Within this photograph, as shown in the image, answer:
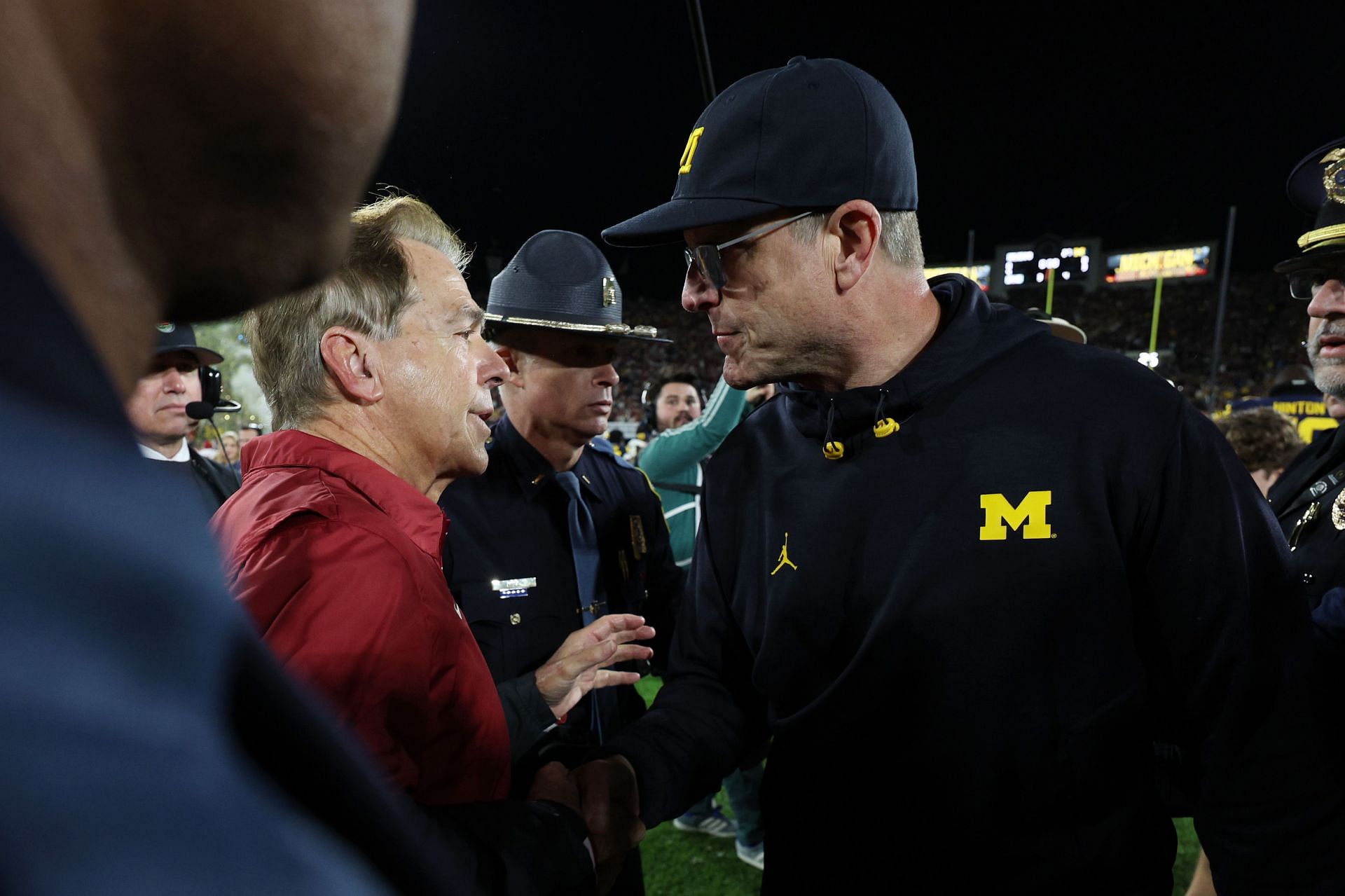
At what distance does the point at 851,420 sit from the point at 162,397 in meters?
3.86

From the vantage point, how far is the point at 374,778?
1.07ft

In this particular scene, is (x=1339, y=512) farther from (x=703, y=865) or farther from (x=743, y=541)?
(x=703, y=865)

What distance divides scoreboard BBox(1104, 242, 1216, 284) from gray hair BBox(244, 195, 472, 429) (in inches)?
1240

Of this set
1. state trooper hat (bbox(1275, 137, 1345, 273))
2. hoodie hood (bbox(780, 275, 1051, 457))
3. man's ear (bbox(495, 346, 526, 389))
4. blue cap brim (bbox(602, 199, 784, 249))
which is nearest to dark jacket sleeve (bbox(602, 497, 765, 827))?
hoodie hood (bbox(780, 275, 1051, 457))

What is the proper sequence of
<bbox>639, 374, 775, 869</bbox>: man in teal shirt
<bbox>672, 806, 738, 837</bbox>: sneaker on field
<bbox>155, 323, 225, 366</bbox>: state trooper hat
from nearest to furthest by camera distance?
<bbox>155, 323, 225, 366</bbox>: state trooper hat, <bbox>639, 374, 775, 869</bbox>: man in teal shirt, <bbox>672, 806, 738, 837</bbox>: sneaker on field

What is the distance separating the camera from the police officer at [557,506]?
2529 millimetres

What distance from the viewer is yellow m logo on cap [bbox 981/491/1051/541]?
1.45 m

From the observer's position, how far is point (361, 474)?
1435mm

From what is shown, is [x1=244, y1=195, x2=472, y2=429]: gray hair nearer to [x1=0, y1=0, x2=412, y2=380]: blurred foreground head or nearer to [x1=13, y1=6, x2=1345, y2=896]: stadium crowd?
[x1=13, y1=6, x2=1345, y2=896]: stadium crowd

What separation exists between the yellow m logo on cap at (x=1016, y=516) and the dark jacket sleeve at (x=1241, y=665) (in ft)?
0.59

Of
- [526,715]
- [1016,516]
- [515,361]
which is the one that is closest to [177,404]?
[515,361]

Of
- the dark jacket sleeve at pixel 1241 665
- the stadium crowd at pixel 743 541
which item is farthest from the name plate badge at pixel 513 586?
the dark jacket sleeve at pixel 1241 665

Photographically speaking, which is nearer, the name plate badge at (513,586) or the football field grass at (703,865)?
the name plate badge at (513,586)

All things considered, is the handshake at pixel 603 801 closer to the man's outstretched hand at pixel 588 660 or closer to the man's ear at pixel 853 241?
the man's outstretched hand at pixel 588 660
